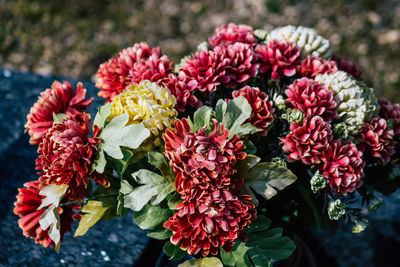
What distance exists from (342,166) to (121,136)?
1.52 ft

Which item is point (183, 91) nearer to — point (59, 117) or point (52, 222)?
point (59, 117)

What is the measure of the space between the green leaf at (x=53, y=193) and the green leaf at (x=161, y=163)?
0.19 metres

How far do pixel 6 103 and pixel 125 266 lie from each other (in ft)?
3.44

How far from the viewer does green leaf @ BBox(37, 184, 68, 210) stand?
0.79 m

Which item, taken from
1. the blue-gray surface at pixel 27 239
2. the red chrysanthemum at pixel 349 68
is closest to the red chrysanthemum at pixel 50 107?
the blue-gray surface at pixel 27 239

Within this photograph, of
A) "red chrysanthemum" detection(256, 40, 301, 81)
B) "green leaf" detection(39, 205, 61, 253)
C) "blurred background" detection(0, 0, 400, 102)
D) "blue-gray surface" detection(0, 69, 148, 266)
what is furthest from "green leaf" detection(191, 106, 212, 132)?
"blurred background" detection(0, 0, 400, 102)

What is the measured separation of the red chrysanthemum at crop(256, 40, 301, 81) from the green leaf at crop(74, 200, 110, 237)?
515mm

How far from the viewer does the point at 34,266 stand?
121 cm

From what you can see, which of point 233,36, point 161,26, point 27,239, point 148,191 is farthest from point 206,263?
point 161,26

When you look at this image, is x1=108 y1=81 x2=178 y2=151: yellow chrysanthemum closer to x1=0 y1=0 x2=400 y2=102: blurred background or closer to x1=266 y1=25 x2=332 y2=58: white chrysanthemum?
x1=266 y1=25 x2=332 y2=58: white chrysanthemum

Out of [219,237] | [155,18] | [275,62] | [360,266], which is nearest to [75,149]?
[219,237]

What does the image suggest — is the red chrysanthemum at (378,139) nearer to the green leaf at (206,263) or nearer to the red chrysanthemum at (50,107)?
the green leaf at (206,263)

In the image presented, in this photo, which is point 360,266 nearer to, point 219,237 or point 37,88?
point 219,237

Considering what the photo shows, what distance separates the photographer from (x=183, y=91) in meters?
0.87
